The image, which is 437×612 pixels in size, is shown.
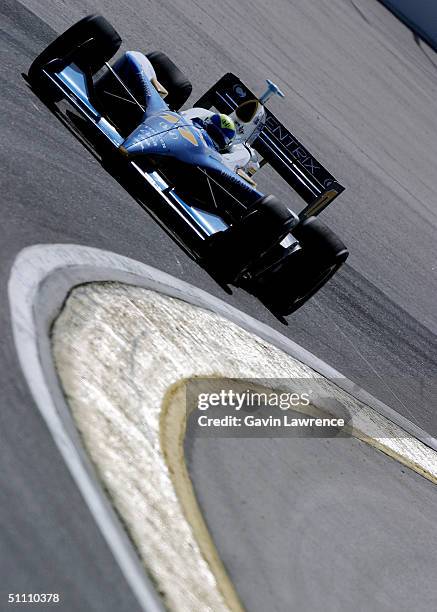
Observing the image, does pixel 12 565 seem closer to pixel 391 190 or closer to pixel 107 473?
pixel 107 473

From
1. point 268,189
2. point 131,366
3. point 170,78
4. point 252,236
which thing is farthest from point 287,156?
point 131,366

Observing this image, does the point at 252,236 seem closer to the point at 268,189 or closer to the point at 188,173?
the point at 188,173

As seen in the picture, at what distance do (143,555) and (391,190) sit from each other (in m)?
10.4

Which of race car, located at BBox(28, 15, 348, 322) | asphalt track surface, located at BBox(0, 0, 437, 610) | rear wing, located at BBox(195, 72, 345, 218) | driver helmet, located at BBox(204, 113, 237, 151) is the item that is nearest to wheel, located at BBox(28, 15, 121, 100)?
race car, located at BBox(28, 15, 348, 322)

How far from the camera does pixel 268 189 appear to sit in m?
11.9

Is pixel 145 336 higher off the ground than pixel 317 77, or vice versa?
pixel 317 77

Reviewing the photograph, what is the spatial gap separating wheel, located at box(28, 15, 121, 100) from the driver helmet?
123cm

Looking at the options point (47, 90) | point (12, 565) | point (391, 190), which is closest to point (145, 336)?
point (12, 565)

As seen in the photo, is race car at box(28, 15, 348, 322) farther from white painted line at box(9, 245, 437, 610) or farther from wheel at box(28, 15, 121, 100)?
white painted line at box(9, 245, 437, 610)

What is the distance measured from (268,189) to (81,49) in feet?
10.8

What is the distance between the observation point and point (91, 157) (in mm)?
9148

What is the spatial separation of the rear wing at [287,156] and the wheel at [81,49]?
1.87m

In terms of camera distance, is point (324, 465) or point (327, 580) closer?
point (327, 580)

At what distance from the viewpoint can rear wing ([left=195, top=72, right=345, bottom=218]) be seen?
35.6 feet
